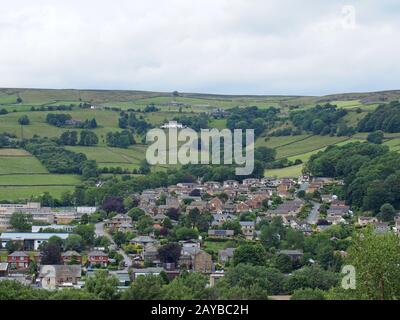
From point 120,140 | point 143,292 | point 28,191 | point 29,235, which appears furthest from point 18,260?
point 120,140

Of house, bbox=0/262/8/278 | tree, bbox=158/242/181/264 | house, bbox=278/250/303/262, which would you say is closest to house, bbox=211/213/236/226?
tree, bbox=158/242/181/264

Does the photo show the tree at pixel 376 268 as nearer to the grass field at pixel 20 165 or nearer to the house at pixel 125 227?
the house at pixel 125 227

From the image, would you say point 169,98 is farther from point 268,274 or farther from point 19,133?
point 268,274

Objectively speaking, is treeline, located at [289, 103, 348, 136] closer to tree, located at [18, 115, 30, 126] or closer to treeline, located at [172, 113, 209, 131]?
treeline, located at [172, 113, 209, 131]

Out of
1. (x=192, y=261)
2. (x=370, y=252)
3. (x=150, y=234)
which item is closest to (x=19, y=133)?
(x=150, y=234)

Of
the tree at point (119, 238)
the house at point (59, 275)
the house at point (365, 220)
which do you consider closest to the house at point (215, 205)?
the house at point (365, 220)

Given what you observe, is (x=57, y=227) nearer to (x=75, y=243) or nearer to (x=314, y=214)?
(x=75, y=243)
